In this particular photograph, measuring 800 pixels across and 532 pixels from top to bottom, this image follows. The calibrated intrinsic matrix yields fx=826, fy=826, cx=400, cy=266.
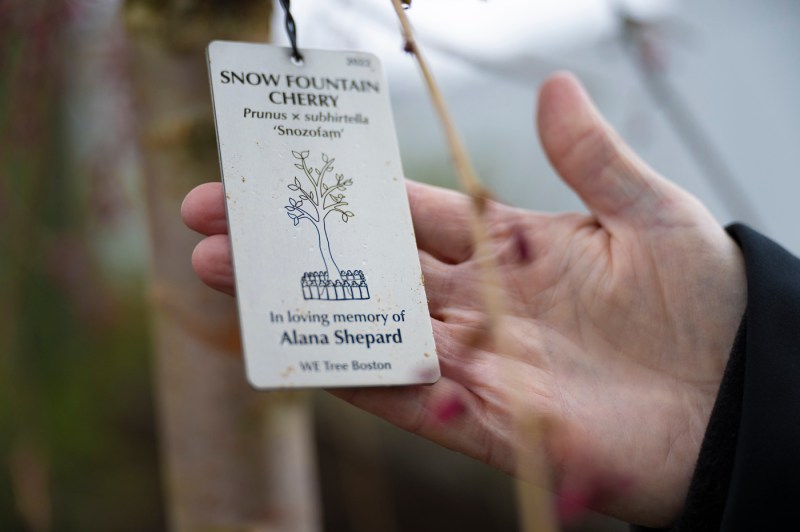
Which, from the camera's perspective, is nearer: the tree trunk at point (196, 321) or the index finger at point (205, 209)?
the index finger at point (205, 209)

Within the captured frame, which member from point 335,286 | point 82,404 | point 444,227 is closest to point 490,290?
point 335,286

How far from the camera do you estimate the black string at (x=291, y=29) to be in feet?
2.43

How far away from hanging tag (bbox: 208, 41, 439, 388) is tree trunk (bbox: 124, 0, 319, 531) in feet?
0.76

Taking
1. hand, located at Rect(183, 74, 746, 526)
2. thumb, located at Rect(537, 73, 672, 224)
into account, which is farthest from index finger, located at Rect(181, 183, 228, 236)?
thumb, located at Rect(537, 73, 672, 224)

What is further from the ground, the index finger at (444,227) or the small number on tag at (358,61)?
the small number on tag at (358,61)

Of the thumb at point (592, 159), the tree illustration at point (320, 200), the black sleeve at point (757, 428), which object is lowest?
the black sleeve at point (757, 428)

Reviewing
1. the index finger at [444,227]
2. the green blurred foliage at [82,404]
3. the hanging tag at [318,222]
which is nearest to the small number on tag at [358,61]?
the hanging tag at [318,222]

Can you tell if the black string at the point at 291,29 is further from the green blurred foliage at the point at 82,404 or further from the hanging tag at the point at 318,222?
the green blurred foliage at the point at 82,404

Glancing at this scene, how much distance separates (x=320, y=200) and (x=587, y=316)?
39 cm

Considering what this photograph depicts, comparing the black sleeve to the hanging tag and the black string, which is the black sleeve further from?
the black string

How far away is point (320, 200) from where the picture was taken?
787mm

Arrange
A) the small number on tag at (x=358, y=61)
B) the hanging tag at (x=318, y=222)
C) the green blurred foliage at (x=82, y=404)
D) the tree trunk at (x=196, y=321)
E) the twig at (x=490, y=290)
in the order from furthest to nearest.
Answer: the green blurred foliage at (x=82, y=404), the tree trunk at (x=196, y=321), the small number on tag at (x=358, y=61), the hanging tag at (x=318, y=222), the twig at (x=490, y=290)

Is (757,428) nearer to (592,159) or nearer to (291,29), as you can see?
(592,159)

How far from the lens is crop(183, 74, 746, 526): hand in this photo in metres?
0.80
